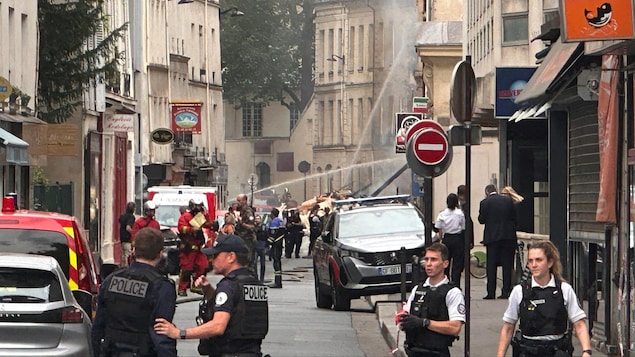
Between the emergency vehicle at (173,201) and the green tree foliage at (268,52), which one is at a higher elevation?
the green tree foliage at (268,52)

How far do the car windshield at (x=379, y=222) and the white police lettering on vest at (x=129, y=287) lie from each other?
752 inches

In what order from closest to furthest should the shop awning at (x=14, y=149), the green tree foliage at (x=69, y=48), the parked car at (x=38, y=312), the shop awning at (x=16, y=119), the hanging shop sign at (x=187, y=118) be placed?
1. the parked car at (x=38, y=312)
2. the shop awning at (x=14, y=149)
3. the shop awning at (x=16, y=119)
4. the green tree foliage at (x=69, y=48)
5. the hanging shop sign at (x=187, y=118)

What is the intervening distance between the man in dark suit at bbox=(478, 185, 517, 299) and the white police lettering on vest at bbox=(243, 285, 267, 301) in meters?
15.9

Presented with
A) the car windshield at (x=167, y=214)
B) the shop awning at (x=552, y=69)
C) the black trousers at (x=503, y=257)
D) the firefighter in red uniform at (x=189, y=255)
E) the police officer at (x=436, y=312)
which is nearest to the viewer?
the police officer at (x=436, y=312)

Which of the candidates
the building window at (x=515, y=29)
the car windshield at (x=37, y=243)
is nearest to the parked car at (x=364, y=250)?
the building window at (x=515, y=29)

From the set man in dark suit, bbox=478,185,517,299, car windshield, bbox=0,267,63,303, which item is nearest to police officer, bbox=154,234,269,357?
car windshield, bbox=0,267,63,303

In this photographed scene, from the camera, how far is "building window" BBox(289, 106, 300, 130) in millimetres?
130625

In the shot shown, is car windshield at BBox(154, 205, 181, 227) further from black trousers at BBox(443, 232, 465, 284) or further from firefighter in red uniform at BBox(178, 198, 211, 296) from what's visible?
black trousers at BBox(443, 232, 465, 284)

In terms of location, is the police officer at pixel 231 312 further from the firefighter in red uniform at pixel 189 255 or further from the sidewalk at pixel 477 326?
the firefighter in red uniform at pixel 189 255

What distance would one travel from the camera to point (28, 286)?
13281 millimetres

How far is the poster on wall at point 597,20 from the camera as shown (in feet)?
47.1

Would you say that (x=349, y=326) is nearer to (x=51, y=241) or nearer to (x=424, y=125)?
(x=424, y=125)

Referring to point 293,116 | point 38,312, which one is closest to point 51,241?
point 38,312

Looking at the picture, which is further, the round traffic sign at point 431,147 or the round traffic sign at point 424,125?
the round traffic sign at point 424,125
